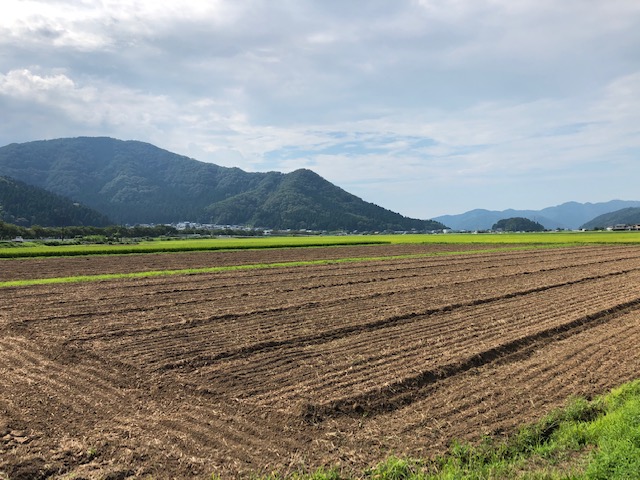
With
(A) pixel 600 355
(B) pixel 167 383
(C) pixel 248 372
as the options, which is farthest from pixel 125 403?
(A) pixel 600 355

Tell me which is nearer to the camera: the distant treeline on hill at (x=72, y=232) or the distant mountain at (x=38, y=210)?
the distant treeline on hill at (x=72, y=232)

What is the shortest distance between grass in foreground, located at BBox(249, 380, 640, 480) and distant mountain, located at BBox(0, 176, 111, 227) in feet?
586

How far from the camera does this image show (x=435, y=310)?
14828 millimetres

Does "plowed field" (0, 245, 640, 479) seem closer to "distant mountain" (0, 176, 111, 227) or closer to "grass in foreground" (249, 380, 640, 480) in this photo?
"grass in foreground" (249, 380, 640, 480)

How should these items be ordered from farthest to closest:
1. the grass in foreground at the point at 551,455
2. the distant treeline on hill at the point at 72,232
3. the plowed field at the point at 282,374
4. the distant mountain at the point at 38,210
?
the distant mountain at the point at 38,210, the distant treeline on hill at the point at 72,232, the plowed field at the point at 282,374, the grass in foreground at the point at 551,455

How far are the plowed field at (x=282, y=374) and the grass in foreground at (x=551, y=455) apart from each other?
0.27 meters

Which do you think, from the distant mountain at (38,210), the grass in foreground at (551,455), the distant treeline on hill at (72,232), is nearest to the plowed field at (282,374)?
the grass in foreground at (551,455)

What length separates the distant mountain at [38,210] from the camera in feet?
521

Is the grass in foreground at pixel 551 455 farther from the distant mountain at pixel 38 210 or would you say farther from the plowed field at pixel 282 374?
the distant mountain at pixel 38 210

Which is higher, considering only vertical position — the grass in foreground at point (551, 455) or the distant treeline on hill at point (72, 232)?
the distant treeline on hill at point (72, 232)

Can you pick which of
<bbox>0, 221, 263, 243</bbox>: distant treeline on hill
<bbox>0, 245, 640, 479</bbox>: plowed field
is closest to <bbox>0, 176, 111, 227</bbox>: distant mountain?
<bbox>0, 221, 263, 243</bbox>: distant treeline on hill

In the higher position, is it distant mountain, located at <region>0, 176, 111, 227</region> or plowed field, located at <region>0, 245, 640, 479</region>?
distant mountain, located at <region>0, 176, 111, 227</region>

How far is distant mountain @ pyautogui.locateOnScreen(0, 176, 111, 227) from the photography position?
6255 inches

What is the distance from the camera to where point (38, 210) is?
161 meters
